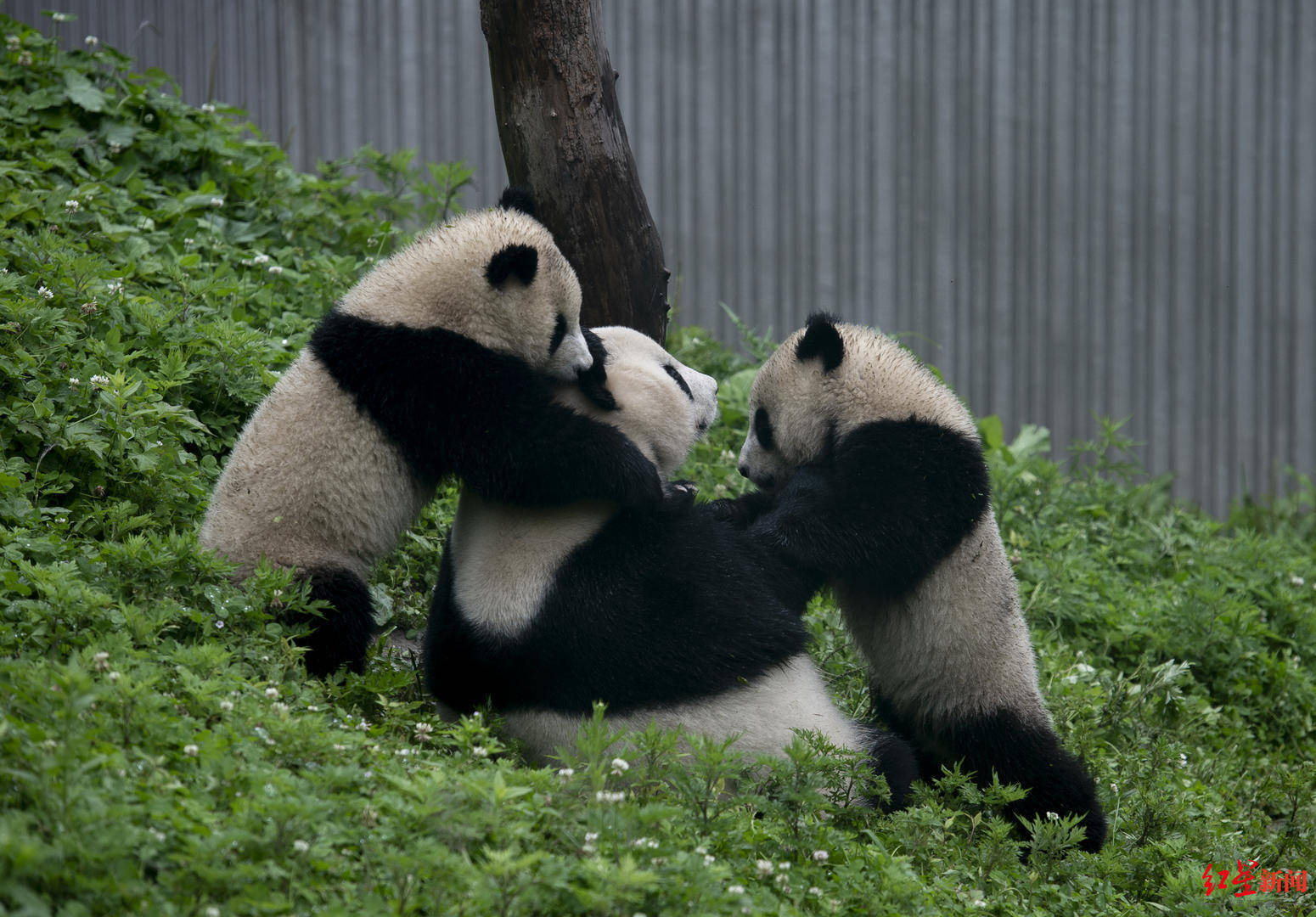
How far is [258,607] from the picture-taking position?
315 cm

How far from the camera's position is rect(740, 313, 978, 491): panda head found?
3828mm

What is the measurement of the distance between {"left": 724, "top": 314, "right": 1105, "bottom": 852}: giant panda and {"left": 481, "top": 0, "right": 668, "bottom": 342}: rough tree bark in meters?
0.98

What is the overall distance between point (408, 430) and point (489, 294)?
1.59ft

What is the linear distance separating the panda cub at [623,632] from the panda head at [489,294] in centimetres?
50

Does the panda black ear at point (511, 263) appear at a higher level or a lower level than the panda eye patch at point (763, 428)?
higher

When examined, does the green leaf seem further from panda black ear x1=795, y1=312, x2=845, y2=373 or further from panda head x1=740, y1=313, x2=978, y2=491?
panda black ear x1=795, y1=312, x2=845, y2=373

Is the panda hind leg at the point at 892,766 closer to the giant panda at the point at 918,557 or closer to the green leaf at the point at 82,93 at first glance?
the giant panda at the point at 918,557

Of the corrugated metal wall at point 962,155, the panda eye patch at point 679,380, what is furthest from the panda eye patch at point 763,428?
the corrugated metal wall at point 962,155

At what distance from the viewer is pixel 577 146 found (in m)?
4.46

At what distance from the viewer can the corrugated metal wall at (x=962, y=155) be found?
26.9 ft

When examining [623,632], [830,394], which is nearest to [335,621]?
[623,632]

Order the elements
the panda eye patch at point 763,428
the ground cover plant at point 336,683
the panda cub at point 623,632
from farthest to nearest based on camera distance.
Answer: the panda eye patch at point 763,428 → the panda cub at point 623,632 → the ground cover plant at point 336,683

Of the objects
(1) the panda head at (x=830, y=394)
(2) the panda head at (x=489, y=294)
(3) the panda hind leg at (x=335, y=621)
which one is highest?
(2) the panda head at (x=489, y=294)

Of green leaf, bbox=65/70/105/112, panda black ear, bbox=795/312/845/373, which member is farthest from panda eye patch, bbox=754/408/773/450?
green leaf, bbox=65/70/105/112
